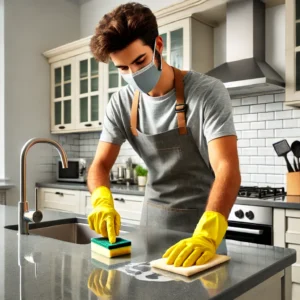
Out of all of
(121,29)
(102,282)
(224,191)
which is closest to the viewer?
(102,282)

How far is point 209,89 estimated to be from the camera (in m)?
1.56

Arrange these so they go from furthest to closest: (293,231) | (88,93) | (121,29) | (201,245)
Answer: (88,93), (293,231), (121,29), (201,245)

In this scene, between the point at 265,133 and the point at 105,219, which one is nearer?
the point at 105,219

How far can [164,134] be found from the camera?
1672 mm

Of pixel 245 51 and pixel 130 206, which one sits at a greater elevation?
pixel 245 51

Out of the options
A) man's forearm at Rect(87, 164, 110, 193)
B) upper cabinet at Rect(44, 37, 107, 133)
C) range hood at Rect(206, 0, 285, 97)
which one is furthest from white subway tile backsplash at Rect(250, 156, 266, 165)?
man's forearm at Rect(87, 164, 110, 193)

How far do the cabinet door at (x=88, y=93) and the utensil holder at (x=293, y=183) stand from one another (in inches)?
77.6

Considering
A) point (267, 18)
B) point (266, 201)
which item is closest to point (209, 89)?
point (266, 201)

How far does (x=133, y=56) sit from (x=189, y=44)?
1.82 m

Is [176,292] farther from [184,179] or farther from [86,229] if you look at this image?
[86,229]

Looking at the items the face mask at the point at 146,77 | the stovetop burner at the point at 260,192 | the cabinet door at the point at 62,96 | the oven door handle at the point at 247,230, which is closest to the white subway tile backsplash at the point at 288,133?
the stovetop burner at the point at 260,192

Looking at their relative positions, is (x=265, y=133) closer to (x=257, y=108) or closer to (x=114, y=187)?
(x=257, y=108)

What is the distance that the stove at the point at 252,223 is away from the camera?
2461mm

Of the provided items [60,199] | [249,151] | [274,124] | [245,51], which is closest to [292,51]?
[245,51]
